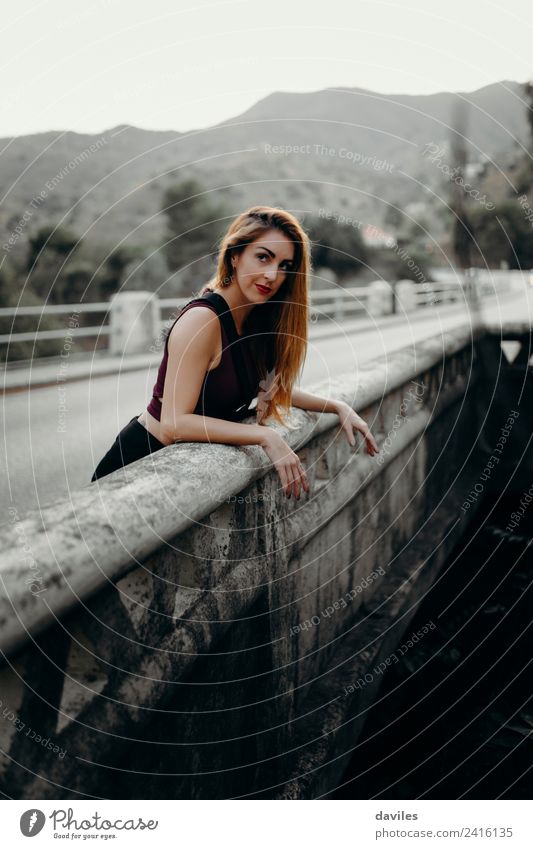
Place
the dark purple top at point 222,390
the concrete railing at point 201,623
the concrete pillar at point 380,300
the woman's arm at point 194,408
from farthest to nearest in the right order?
the concrete pillar at point 380,300 < the dark purple top at point 222,390 < the woman's arm at point 194,408 < the concrete railing at point 201,623

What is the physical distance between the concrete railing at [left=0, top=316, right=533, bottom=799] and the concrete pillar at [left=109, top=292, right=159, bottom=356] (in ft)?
34.0

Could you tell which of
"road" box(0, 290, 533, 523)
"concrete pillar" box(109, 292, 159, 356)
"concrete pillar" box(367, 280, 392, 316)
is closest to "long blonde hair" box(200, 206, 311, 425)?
"road" box(0, 290, 533, 523)

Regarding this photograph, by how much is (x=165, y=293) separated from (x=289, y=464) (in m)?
50.8

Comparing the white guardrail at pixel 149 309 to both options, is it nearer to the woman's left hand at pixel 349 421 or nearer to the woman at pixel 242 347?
the woman at pixel 242 347

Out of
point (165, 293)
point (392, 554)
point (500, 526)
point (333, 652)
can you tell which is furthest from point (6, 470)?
point (165, 293)

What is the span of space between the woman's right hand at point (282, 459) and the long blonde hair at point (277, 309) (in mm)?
468

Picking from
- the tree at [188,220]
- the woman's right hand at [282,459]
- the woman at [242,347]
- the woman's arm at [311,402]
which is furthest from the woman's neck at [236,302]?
the tree at [188,220]

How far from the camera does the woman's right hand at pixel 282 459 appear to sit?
2.19 metres

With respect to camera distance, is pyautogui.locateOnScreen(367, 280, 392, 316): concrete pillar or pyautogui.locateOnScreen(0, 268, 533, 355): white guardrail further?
pyautogui.locateOnScreen(367, 280, 392, 316): concrete pillar

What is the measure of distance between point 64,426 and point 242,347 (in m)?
5.36

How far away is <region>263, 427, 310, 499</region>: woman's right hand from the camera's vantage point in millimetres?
2188

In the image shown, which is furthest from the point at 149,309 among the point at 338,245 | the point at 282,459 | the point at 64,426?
the point at 338,245

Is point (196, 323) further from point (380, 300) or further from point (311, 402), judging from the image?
point (380, 300)

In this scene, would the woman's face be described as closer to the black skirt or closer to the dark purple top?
the dark purple top
